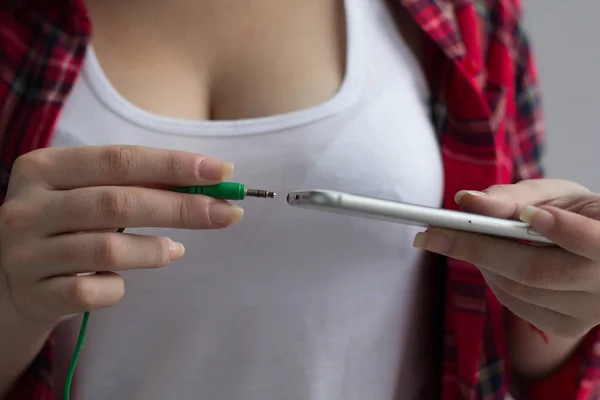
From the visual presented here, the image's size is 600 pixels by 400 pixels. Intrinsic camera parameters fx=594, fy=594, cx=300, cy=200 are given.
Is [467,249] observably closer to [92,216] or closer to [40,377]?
[92,216]

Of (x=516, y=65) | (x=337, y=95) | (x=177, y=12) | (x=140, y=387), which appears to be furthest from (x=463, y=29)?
(x=140, y=387)

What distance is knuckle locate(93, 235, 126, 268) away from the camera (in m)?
0.42

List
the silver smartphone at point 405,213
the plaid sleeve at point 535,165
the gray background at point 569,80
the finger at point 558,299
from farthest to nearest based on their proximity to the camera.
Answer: the gray background at point 569,80 < the plaid sleeve at point 535,165 < the finger at point 558,299 < the silver smartphone at point 405,213

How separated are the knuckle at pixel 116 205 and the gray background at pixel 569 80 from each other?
29.3 inches

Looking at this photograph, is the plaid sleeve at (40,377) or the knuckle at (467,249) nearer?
the knuckle at (467,249)

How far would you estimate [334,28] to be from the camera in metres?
0.56

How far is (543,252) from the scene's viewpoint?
43 centimetres

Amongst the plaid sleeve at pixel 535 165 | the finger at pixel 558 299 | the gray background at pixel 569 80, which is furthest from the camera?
the gray background at pixel 569 80

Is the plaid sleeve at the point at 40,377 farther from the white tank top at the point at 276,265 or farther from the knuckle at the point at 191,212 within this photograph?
the knuckle at the point at 191,212

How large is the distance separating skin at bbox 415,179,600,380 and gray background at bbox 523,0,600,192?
483 mm

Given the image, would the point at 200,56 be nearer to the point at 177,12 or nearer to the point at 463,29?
the point at 177,12

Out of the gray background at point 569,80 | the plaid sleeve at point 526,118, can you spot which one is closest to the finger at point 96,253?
the plaid sleeve at point 526,118

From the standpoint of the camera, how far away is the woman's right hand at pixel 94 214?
41 centimetres

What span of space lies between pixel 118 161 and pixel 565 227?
0.31 metres
